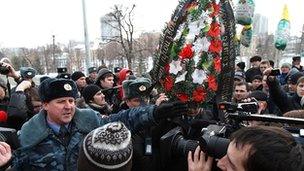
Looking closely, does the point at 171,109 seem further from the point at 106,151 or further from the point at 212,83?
the point at 106,151

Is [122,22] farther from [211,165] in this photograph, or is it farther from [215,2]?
[211,165]

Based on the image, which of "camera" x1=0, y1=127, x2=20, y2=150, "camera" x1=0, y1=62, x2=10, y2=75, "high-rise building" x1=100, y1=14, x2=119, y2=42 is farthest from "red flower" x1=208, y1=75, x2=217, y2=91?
"high-rise building" x1=100, y1=14, x2=119, y2=42

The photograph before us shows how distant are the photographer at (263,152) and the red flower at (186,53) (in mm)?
1557

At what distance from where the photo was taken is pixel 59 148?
2.73m

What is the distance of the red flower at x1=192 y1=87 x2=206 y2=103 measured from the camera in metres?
3.00

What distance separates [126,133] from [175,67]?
1.32m

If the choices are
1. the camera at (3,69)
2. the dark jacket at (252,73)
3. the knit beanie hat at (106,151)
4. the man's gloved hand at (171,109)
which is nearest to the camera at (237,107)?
the man's gloved hand at (171,109)

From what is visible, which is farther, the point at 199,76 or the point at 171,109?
the point at 199,76

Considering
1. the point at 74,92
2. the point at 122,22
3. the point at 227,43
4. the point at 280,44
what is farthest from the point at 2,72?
the point at 122,22

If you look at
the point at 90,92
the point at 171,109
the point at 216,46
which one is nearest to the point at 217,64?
the point at 216,46

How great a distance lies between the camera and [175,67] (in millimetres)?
3018

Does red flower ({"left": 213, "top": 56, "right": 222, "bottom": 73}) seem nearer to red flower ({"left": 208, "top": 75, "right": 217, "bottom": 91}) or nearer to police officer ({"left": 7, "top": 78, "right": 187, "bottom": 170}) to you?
red flower ({"left": 208, "top": 75, "right": 217, "bottom": 91})

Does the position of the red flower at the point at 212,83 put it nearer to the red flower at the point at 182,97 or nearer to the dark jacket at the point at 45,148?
the red flower at the point at 182,97

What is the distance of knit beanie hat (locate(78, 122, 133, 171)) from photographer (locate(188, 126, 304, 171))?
42 centimetres
